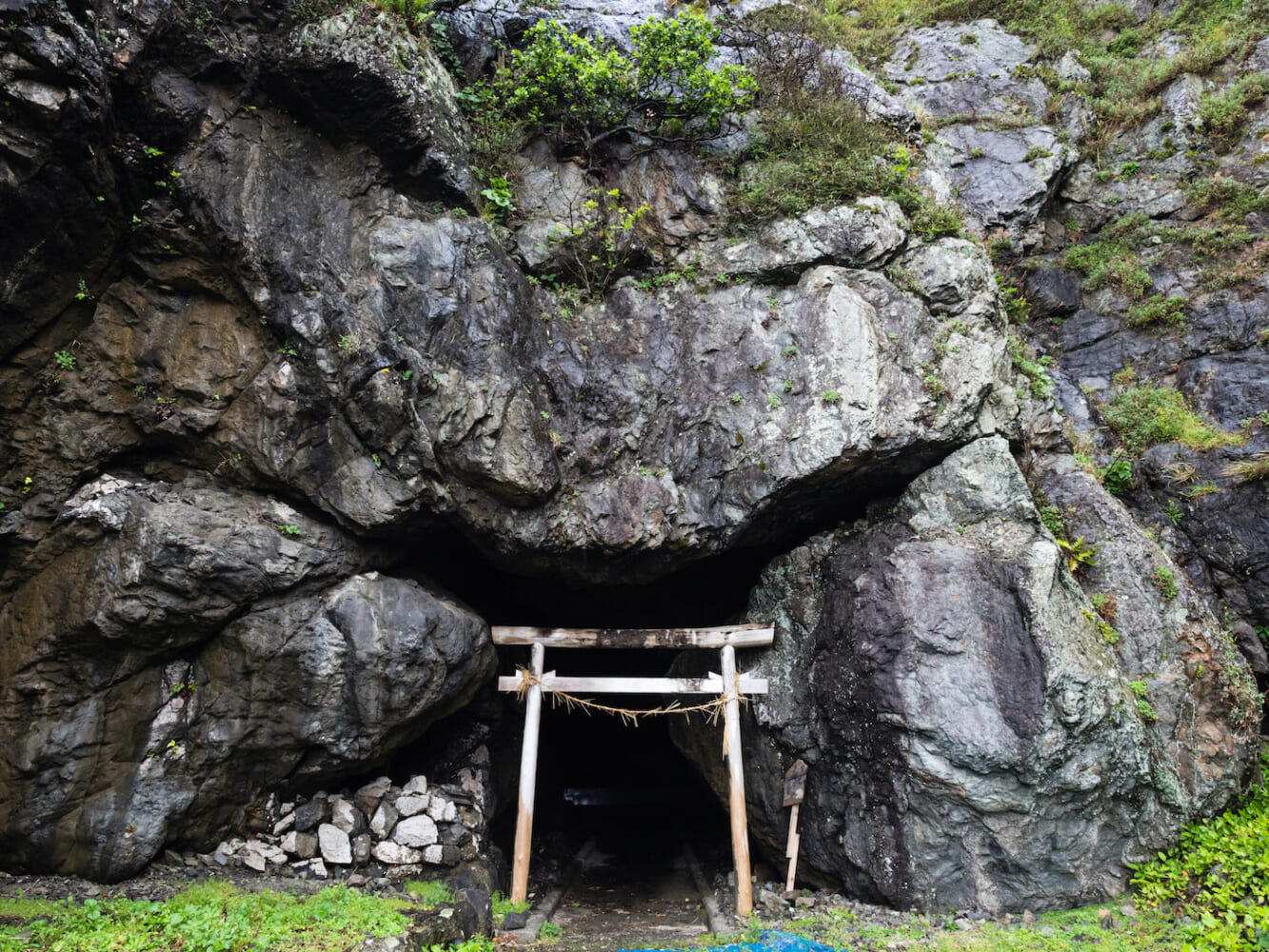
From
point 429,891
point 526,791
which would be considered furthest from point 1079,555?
point 429,891

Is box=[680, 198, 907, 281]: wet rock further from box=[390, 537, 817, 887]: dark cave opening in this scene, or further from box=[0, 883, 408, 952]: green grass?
box=[0, 883, 408, 952]: green grass

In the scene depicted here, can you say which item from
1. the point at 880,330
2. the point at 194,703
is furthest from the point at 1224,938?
the point at 194,703

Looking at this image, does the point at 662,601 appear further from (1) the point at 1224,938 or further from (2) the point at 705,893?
(1) the point at 1224,938

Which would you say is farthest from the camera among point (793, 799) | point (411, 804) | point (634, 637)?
point (634, 637)

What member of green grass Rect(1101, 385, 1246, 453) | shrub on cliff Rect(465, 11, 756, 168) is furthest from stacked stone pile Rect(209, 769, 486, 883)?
green grass Rect(1101, 385, 1246, 453)

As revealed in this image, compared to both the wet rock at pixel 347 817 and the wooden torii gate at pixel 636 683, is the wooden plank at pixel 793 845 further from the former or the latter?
the wet rock at pixel 347 817

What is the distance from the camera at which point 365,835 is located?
779 centimetres

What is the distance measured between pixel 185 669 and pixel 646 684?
512cm

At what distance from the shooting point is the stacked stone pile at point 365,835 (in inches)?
289

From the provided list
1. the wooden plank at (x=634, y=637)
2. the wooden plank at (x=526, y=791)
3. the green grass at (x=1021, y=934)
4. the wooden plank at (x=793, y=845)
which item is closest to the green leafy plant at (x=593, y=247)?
the wooden plank at (x=634, y=637)

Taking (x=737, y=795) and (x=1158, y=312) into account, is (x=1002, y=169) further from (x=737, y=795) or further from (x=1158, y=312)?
(x=737, y=795)

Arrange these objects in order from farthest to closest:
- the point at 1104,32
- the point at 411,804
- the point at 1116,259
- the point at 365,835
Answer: the point at 1104,32
the point at 1116,259
the point at 411,804
the point at 365,835

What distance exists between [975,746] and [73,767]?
881 cm

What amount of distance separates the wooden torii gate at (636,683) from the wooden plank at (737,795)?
0.4 inches
